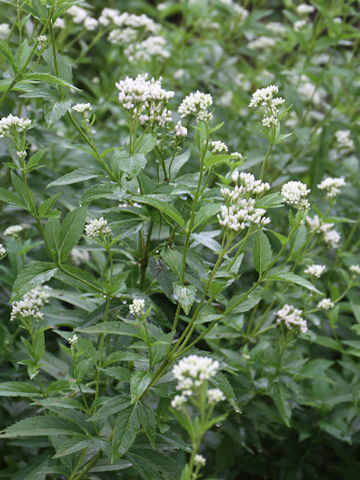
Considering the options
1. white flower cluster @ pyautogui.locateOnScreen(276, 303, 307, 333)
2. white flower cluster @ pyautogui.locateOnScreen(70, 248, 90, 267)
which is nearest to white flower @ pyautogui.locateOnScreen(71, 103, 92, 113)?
white flower cluster @ pyautogui.locateOnScreen(276, 303, 307, 333)

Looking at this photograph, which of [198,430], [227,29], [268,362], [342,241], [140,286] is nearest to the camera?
[198,430]

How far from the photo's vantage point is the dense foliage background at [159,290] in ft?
5.74

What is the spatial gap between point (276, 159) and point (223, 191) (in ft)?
8.32

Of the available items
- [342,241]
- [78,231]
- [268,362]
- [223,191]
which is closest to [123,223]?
[78,231]

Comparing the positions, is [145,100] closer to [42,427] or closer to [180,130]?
[180,130]

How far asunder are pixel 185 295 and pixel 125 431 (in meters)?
0.45

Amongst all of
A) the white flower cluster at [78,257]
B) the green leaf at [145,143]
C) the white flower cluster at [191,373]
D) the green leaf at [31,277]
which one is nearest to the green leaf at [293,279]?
the white flower cluster at [191,373]

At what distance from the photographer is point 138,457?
1890 mm

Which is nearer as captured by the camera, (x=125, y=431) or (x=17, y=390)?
(x=125, y=431)

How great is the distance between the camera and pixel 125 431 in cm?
169

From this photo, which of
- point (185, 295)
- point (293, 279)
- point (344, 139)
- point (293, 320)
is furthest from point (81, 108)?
point (344, 139)

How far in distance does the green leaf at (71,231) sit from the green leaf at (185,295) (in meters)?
0.36

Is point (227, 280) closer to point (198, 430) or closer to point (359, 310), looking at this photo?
point (198, 430)

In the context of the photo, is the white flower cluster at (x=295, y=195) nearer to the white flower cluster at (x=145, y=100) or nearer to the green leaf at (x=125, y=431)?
the white flower cluster at (x=145, y=100)
